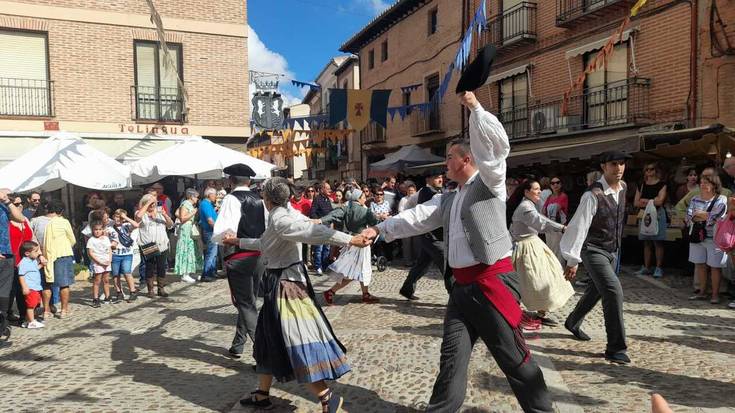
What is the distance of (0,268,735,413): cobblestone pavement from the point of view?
412cm

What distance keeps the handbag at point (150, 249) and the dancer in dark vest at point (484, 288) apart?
6525mm

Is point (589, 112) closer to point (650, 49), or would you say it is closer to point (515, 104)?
point (650, 49)

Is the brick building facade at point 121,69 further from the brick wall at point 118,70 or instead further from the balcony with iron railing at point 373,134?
the balcony with iron railing at point 373,134

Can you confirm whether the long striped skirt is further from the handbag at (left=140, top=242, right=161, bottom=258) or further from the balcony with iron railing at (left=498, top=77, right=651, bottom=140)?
the balcony with iron railing at (left=498, top=77, right=651, bottom=140)

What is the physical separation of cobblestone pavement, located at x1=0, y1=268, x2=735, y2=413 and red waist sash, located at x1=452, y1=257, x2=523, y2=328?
1108 millimetres

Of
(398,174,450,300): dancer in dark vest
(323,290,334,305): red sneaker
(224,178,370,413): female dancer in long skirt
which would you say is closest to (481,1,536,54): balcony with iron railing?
(398,174,450,300): dancer in dark vest

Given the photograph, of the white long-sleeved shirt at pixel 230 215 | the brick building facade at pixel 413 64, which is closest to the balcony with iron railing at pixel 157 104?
the brick building facade at pixel 413 64

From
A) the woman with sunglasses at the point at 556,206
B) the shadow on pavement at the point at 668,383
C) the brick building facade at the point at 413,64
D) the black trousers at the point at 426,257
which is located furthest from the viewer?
the brick building facade at the point at 413,64

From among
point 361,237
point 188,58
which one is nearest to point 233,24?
point 188,58

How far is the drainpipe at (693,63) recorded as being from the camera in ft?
39.7

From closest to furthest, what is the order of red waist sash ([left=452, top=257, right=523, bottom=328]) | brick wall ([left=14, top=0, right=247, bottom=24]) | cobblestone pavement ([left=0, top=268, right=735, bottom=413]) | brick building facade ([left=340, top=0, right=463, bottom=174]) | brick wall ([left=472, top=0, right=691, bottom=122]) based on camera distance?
red waist sash ([left=452, top=257, right=523, bottom=328]), cobblestone pavement ([left=0, top=268, right=735, bottom=413]), brick wall ([left=472, top=0, right=691, bottom=122]), brick wall ([left=14, top=0, right=247, bottom=24]), brick building facade ([left=340, top=0, right=463, bottom=174])

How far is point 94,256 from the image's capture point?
795cm

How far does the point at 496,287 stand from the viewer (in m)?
3.13

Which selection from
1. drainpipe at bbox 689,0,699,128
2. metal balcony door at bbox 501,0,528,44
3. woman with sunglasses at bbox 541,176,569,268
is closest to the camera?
woman with sunglasses at bbox 541,176,569,268
